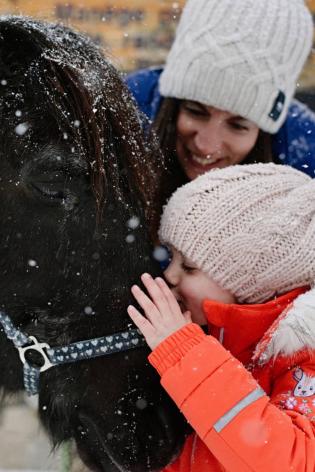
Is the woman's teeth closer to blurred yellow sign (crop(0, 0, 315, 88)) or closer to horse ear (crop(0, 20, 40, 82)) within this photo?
horse ear (crop(0, 20, 40, 82))

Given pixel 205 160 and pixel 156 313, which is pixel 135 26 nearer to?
pixel 205 160

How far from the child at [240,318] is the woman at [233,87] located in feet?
2.11

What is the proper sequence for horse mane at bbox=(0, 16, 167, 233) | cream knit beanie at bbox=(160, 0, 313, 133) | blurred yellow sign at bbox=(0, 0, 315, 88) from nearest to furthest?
1. horse mane at bbox=(0, 16, 167, 233)
2. cream knit beanie at bbox=(160, 0, 313, 133)
3. blurred yellow sign at bbox=(0, 0, 315, 88)

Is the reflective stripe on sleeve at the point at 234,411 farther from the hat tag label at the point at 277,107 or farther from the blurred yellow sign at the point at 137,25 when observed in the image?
the blurred yellow sign at the point at 137,25

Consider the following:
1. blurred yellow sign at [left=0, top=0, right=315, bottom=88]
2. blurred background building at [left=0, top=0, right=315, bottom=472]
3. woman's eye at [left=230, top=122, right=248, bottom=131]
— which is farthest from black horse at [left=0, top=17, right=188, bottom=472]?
blurred yellow sign at [left=0, top=0, right=315, bottom=88]

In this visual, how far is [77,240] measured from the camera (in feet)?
4.93

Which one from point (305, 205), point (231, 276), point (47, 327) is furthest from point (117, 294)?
point (305, 205)

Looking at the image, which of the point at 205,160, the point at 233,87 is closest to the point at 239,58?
the point at 233,87

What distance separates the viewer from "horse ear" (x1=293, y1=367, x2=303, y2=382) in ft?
5.15

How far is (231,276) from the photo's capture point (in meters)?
1.70

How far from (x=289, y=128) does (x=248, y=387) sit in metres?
1.45

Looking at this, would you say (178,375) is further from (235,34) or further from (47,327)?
(235,34)

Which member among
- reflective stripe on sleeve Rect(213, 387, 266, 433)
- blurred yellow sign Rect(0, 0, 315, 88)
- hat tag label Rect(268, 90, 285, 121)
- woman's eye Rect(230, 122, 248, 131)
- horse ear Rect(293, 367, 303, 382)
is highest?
hat tag label Rect(268, 90, 285, 121)

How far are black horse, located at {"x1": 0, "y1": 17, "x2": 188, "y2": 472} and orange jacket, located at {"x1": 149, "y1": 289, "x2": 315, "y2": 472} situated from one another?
0.41ft
